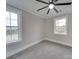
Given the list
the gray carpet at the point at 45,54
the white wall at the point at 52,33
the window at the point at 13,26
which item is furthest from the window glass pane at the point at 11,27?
the white wall at the point at 52,33

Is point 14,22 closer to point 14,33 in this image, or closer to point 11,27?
point 11,27

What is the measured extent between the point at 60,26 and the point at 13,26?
4165 mm

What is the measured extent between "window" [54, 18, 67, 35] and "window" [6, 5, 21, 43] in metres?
3.63

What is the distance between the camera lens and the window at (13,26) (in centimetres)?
410

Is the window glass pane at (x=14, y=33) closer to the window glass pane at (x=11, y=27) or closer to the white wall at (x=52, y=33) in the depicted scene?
the window glass pane at (x=11, y=27)

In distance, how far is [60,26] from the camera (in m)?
7.20

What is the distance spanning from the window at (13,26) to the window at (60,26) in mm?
3628

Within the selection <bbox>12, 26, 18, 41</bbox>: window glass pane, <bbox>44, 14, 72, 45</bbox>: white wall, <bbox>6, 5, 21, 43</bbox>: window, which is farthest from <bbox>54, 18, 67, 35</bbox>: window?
<bbox>12, 26, 18, 41</bbox>: window glass pane

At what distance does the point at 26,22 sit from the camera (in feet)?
17.9

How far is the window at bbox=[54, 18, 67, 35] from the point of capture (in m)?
6.65
